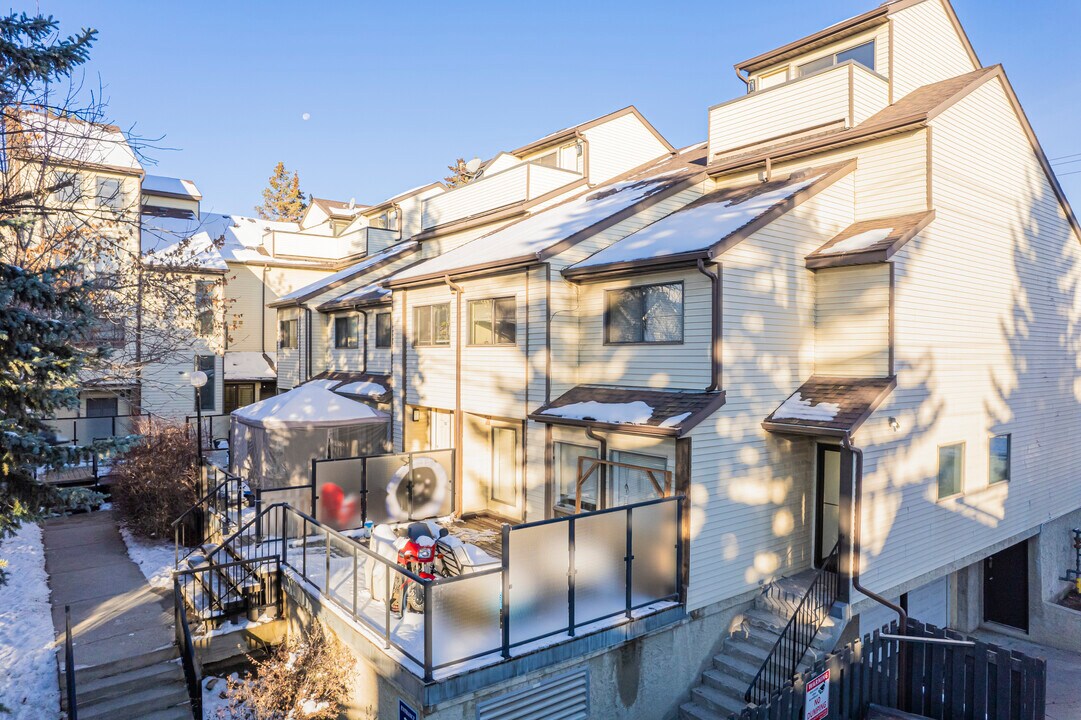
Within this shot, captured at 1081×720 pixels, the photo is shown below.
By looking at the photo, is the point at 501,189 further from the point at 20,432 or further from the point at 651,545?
the point at 20,432

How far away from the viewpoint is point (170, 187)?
108 feet

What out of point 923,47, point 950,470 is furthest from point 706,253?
point 923,47

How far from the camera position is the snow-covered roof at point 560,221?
1364 centimetres

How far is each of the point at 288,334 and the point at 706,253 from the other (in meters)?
20.3

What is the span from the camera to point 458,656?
7910 mm

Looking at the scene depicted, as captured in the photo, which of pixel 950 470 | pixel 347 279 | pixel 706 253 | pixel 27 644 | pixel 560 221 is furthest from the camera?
pixel 347 279

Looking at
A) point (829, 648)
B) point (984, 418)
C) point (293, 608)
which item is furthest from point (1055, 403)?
point (293, 608)

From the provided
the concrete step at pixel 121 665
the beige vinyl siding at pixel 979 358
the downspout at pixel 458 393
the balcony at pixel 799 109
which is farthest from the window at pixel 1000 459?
the concrete step at pixel 121 665

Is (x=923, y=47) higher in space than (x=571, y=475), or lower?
higher

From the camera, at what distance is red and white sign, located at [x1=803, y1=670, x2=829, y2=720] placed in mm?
8445

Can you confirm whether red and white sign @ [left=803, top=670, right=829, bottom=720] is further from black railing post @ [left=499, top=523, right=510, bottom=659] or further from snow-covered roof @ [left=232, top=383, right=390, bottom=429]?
snow-covered roof @ [left=232, top=383, right=390, bottom=429]

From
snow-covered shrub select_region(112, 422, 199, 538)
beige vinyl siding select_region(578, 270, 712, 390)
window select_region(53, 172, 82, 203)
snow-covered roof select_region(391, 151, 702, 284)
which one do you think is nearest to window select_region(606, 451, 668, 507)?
beige vinyl siding select_region(578, 270, 712, 390)

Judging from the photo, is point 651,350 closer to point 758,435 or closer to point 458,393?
point 758,435

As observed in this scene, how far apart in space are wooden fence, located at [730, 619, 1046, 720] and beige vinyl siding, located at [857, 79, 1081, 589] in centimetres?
133
